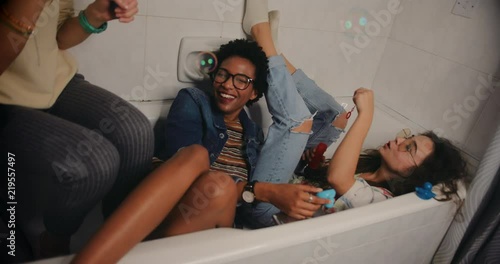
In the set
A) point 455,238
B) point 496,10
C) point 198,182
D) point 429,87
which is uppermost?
point 496,10

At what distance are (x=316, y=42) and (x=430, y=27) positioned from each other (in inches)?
20.6

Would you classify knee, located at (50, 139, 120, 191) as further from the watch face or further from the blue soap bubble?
the blue soap bubble

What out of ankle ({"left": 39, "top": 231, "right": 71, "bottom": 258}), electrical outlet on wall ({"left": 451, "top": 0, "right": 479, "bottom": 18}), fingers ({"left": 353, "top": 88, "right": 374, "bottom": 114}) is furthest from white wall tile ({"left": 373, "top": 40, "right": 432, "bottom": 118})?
ankle ({"left": 39, "top": 231, "right": 71, "bottom": 258})

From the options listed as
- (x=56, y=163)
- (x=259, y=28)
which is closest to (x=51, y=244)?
(x=56, y=163)

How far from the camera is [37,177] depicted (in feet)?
2.28

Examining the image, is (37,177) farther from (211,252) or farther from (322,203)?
(322,203)

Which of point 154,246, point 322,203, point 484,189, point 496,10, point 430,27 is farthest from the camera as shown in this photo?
point 430,27

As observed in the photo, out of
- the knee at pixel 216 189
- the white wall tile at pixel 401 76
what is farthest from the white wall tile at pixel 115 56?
the white wall tile at pixel 401 76

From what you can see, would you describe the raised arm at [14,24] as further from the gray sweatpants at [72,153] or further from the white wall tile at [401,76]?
the white wall tile at [401,76]

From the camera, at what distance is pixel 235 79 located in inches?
44.1

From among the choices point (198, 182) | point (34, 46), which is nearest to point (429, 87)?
point (198, 182)

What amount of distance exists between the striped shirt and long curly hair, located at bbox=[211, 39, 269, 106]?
0.56 ft

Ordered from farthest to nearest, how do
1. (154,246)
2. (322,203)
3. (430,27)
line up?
1. (430,27)
2. (322,203)
3. (154,246)

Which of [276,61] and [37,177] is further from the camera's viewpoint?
[276,61]
